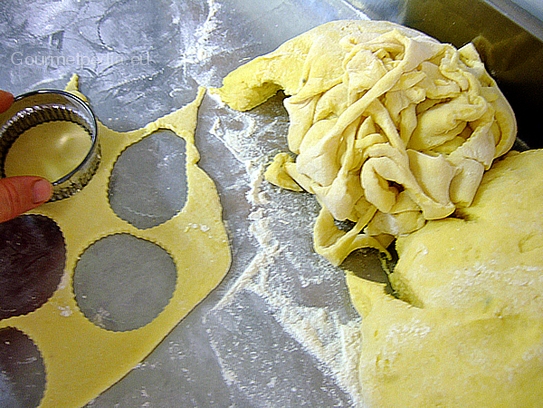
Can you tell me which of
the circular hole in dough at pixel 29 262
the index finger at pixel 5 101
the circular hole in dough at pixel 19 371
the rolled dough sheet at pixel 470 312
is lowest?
the rolled dough sheet at pixel 470 312

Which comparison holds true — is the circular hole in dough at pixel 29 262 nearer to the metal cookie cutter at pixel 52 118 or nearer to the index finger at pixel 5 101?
the metal cookie cutter at pixel 52 118

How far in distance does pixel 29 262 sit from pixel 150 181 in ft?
1.58

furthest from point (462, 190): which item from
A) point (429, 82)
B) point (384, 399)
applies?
point (384, 399)

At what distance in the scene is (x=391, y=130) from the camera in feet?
4.25

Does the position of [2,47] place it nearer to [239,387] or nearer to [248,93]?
[248,93]

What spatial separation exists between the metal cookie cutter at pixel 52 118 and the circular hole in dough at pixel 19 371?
481 millimetres

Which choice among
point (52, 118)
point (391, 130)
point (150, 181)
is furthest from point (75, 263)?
point (391, 130)

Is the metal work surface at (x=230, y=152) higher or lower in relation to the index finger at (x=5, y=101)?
lower

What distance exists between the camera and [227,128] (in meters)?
1.84

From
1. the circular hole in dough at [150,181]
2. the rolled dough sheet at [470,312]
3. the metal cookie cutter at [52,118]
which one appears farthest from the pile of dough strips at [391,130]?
the metal cookie cutter at [52,118]

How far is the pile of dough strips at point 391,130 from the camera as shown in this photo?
130 centimetres

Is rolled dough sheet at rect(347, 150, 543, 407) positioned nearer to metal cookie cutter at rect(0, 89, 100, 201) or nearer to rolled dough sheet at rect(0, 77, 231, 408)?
rolled dough sheet at rect(0, 77, 231, 408)

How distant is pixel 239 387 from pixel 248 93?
1046 mm

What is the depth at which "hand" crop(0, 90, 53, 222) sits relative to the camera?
140 centimetres
